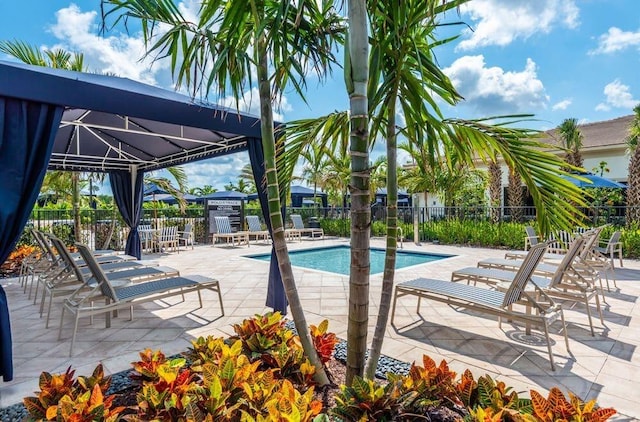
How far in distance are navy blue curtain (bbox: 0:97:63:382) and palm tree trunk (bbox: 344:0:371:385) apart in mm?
2789

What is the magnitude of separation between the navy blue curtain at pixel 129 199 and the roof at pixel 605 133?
16.4 meters

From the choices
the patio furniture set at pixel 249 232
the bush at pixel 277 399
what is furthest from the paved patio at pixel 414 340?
the patio furniture set at pixel 249 232

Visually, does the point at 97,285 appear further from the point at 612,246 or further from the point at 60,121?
the point at 612,246

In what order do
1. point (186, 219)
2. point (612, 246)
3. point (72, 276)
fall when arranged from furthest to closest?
point (186, 219)
point (612, 246)
point (72, 276)

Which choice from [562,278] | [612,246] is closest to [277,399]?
[562,278]

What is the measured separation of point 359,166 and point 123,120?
457cm

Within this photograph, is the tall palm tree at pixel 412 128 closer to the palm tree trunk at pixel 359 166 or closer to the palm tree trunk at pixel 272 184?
the palm tree trunk at pixel 359 166

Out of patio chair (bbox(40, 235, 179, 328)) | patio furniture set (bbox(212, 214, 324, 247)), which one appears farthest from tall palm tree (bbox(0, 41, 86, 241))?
patio chair (bbox(40, 235, 179, 328))

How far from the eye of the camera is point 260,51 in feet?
7.01

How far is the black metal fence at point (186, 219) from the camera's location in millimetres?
9969

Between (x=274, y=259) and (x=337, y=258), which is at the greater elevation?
(x=274, y=259)

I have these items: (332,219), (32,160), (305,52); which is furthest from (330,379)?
(332,219)

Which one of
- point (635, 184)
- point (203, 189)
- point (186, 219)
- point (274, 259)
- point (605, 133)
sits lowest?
point (274, 259)

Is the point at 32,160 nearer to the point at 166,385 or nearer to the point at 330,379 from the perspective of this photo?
the point at 166,385
